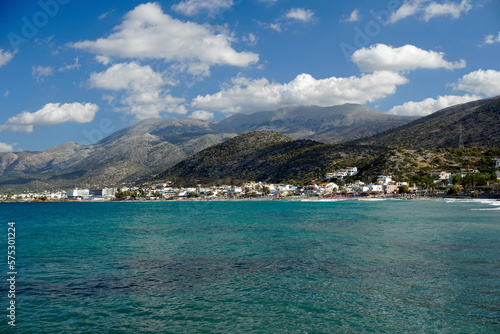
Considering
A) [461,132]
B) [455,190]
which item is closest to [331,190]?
[455,190]

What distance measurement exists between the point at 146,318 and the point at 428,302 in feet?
33.6

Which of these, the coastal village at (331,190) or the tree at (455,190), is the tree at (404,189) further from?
the tree at (455,190)

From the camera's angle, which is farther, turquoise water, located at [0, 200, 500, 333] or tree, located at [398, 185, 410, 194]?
tree, located at [398, 185, 410, 194]

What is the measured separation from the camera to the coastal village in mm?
107606

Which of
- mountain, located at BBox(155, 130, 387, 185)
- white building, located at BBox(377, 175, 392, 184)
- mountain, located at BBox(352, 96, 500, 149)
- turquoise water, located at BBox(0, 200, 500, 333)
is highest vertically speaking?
mountain, located at BBox(352, 96, 500, 149)

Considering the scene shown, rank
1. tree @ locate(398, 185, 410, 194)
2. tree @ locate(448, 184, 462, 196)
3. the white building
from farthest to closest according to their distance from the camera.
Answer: the white building
tree @ locate(398, 185, 410, 194)
tree @ locate(448, 184, 462, 196)

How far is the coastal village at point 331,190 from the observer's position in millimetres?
107606

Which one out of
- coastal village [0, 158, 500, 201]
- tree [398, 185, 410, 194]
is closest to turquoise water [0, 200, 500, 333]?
coastal village [0, 158, 500, 201]

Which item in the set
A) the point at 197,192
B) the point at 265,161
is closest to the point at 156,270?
the point at 197,192

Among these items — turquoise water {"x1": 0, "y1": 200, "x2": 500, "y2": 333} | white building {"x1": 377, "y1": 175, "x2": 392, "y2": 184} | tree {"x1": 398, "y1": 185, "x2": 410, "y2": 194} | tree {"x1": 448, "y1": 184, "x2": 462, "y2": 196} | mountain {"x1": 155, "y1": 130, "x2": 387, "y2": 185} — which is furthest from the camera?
mountain {"x1": 155, "y1": 130, "x2": 387, "y2": 185}

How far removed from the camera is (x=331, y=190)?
136 m

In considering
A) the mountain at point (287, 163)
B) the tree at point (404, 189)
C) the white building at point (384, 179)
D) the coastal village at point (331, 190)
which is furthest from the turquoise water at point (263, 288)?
the mountain at point (287, 163)

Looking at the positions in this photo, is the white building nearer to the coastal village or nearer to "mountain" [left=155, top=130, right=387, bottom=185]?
the coastal village

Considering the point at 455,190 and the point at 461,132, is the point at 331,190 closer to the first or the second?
the point at 455,190
